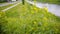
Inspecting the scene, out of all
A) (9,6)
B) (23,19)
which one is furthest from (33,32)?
(9,6)

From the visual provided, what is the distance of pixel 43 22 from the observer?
158cm

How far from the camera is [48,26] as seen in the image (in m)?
1.55

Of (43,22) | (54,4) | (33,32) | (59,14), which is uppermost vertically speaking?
(54,4)

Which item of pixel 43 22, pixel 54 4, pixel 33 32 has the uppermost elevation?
pixel 54 4

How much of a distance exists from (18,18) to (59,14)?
529 millimetres

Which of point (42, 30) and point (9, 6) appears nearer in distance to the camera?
point (42, 30)

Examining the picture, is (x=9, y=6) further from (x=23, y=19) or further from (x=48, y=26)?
(x=48, y=26)

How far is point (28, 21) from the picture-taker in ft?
5.33

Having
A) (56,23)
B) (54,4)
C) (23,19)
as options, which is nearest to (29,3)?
(23,19)

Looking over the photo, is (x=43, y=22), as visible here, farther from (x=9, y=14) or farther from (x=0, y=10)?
(x=0, y=10)

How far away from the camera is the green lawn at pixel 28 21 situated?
1.55 meters

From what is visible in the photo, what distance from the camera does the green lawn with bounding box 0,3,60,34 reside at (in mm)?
1546

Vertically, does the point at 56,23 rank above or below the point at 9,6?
below

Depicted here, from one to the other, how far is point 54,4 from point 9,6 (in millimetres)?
609
